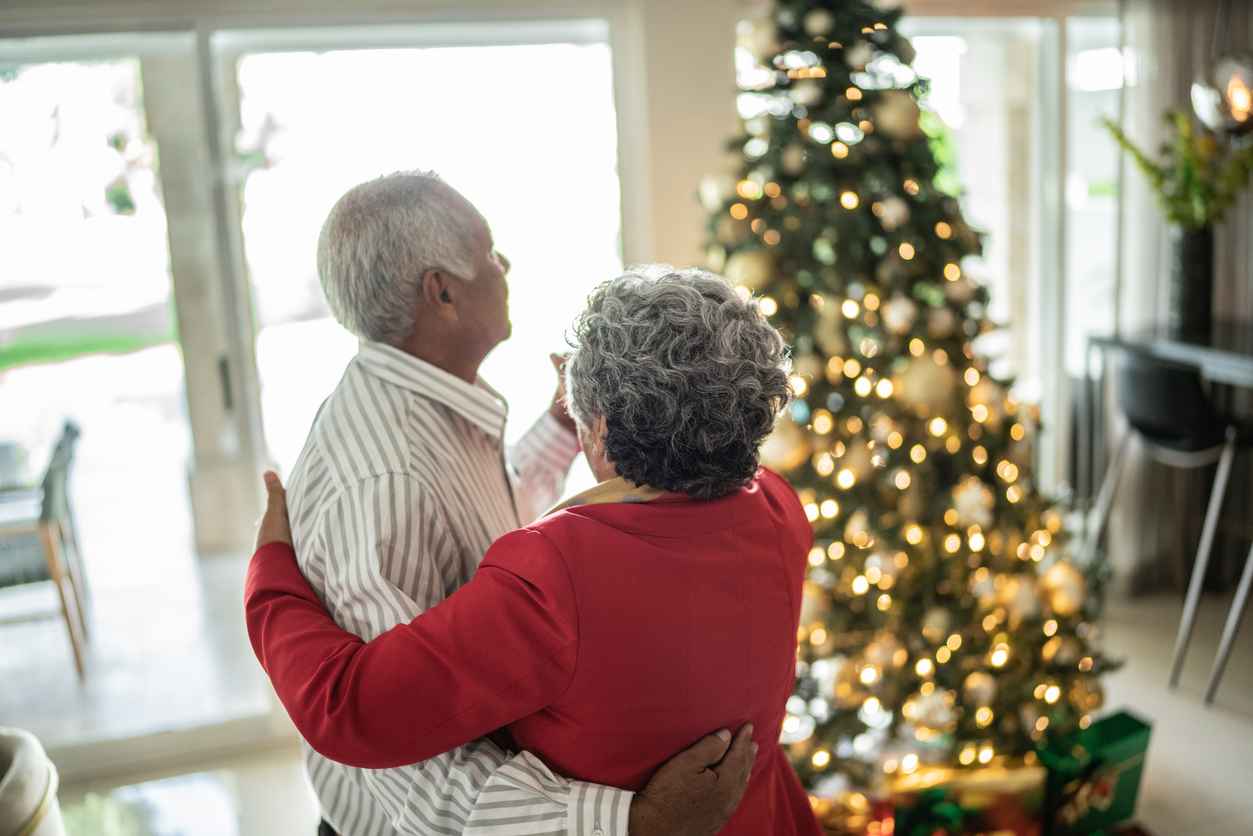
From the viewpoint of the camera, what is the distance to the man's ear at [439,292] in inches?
53.1

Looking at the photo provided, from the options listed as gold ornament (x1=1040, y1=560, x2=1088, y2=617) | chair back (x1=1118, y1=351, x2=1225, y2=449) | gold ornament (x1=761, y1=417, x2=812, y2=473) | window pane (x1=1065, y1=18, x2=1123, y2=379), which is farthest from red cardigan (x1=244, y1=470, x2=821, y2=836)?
window pane (x1=1065, y1=18, x2=1123, y2=379)

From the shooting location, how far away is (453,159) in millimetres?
3215

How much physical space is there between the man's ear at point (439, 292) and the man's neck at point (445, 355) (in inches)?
1.8

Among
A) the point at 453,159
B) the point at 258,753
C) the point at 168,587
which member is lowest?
the point at 258,753

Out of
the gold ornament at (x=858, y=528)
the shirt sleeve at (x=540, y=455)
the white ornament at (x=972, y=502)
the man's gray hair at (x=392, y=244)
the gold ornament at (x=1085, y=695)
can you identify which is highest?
the man's gray hair at (x=392, y=244)

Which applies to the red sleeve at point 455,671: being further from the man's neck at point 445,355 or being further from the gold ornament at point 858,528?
the gold ornament at point 858,528

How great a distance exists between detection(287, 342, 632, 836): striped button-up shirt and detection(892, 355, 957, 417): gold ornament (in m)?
1.12

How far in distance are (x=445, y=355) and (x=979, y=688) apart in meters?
1.64

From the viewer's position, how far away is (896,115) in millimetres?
2211

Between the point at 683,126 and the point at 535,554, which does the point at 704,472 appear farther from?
the point at 683,126

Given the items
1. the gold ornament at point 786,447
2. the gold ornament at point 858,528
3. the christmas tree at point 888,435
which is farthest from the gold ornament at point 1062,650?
the gold ornament at point 786,447

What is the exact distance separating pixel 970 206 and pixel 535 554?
338cm

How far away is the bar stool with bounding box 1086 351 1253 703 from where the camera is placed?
10.5 ft

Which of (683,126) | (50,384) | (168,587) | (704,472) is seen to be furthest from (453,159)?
(704,472)
